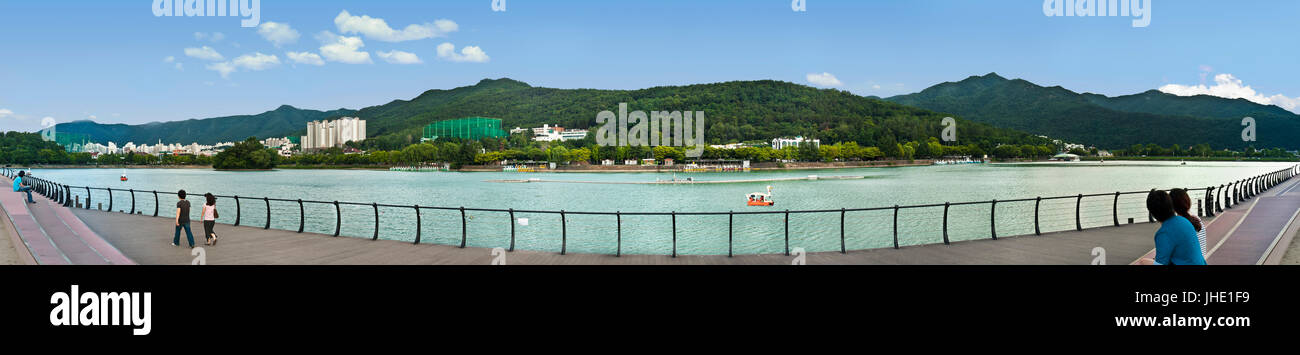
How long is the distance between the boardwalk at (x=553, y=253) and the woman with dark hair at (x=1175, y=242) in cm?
448

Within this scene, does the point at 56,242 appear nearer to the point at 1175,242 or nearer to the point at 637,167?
the point at 1175,242

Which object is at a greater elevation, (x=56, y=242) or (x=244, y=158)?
(x=244, y=158)

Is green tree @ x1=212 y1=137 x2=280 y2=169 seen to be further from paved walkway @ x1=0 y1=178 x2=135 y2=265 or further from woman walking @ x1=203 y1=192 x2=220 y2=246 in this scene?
woman walking @ x1=203 y1=192 x2=220 y2=246

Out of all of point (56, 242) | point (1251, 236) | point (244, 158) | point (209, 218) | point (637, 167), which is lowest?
point (1251, 236)

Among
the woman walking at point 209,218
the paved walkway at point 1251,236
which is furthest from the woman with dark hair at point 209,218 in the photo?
the paved walkway at point 1251,236

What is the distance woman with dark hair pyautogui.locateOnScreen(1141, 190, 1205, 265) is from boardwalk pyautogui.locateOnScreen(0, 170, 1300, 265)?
14.7 ft

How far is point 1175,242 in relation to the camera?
4156 mm

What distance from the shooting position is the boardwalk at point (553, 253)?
8938mm

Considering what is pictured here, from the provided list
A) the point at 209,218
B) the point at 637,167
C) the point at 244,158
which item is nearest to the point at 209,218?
the point at 209,218

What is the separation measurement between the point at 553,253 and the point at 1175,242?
25.2 ft

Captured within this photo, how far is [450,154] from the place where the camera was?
603 feet
